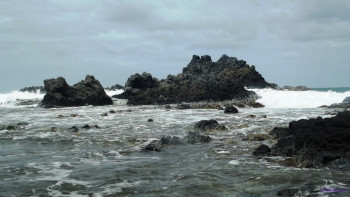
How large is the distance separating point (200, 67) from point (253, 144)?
54647 mm

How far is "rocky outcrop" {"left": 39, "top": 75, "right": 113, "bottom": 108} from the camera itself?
46.4 meters

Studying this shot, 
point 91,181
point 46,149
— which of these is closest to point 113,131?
point 46,149

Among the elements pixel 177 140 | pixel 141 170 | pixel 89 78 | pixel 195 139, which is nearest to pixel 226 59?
pixel 89 78

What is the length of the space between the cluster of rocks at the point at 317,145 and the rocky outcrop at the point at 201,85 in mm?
30986

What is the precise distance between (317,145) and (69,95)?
4053cm

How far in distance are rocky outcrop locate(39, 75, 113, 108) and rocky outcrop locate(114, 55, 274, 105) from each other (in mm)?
4409

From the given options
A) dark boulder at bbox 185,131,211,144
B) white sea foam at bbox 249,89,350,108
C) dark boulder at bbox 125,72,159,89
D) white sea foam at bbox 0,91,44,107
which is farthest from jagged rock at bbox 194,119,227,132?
white sea foam at bbox 0,91,44,107

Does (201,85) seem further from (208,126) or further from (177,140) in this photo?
(177,140)

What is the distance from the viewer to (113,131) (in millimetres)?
20047

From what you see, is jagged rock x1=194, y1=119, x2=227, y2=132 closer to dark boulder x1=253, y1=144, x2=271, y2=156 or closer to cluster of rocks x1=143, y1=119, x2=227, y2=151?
cluster of rocks x1=143, y1=119, x2=227, y2=151

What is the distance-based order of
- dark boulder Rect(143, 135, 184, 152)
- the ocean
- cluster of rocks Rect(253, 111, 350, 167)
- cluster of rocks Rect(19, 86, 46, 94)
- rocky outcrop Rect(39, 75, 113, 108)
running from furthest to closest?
cluster of rocks Rect(19, 86, 46, 94)
rocky outcrop Rect(39, 75, 113, 108)
dark boulder Rect(143, 135, 184, 152)
cluster of rocks Rect(253, 111, 350, 167)
the ocean

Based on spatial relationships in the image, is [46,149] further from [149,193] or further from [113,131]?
[149,193]

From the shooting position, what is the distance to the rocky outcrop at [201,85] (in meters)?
46.7

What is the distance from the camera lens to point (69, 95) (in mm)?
47812
